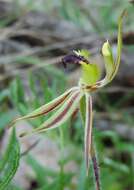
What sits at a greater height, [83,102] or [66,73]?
[66,73]

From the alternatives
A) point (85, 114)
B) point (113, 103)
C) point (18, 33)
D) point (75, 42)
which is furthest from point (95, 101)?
point (85, 114)

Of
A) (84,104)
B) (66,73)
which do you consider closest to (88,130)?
(84,104)

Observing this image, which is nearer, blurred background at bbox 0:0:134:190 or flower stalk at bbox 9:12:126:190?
flower stalk at bbox 9:12:126:190

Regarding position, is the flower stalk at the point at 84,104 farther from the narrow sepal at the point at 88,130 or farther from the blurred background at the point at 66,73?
the blurred background at the point at 66,73

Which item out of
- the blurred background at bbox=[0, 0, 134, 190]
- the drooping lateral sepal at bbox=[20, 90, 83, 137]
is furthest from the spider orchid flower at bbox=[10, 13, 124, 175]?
the blurred background at bbox=[0, 0, 134, 190]

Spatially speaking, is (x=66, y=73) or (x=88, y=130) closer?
(x=88, y=130)

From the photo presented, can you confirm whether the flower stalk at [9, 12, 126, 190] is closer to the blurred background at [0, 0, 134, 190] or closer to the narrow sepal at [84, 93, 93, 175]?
the narrow sepal at [84, 93, 93, 175]

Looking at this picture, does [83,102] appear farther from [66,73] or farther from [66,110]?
[66,73]

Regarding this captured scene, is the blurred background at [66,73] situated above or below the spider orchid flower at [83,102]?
above

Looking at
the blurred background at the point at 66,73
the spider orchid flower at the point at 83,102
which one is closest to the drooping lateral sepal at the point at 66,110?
the spider orchid flower at the point at 83,102
